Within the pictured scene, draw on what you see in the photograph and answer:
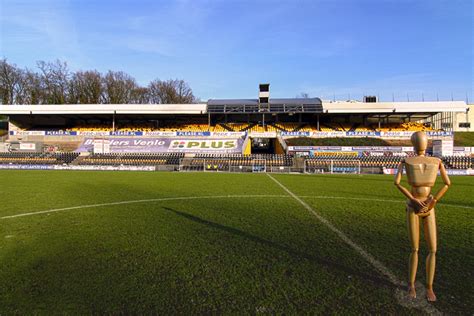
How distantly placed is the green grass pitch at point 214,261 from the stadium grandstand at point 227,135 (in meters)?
18.6

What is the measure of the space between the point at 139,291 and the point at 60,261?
66.6 inches

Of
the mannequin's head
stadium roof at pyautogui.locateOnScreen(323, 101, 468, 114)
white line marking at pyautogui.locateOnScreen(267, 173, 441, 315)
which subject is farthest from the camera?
stadium roof at pyautogui.locateOnScreen(323, 101, 468, 114)

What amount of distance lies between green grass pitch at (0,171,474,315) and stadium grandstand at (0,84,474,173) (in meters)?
A: 18.6

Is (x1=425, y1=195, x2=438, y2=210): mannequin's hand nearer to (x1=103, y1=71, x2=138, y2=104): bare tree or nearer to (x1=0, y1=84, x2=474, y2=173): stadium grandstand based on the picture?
(x1=0, y1=84, x2=474, y2=173): stadium grandstand

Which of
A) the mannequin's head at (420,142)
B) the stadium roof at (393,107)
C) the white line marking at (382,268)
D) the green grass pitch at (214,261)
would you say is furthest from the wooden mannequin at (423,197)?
the stadium roof at (393,107)

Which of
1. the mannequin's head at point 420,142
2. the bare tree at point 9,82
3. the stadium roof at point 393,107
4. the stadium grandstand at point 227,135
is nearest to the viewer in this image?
the mannequin's head at point 420,142

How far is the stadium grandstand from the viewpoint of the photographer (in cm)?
2688

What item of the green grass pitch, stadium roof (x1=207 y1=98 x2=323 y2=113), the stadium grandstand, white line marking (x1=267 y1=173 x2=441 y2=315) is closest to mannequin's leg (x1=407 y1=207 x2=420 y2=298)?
white line marking (x1=267 y1=173 x2=441 y2=315)

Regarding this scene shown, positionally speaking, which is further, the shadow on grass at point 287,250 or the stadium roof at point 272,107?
the stadium roof at point 272,107

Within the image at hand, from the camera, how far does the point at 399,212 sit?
7820 millimetres

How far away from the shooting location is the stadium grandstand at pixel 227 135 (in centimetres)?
2688

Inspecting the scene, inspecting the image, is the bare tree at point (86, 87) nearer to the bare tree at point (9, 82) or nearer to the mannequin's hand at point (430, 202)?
the bare tree at point (9, 82)

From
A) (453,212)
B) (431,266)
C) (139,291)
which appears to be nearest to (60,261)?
(139,291)

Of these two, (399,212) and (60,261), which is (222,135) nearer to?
(399,212)
